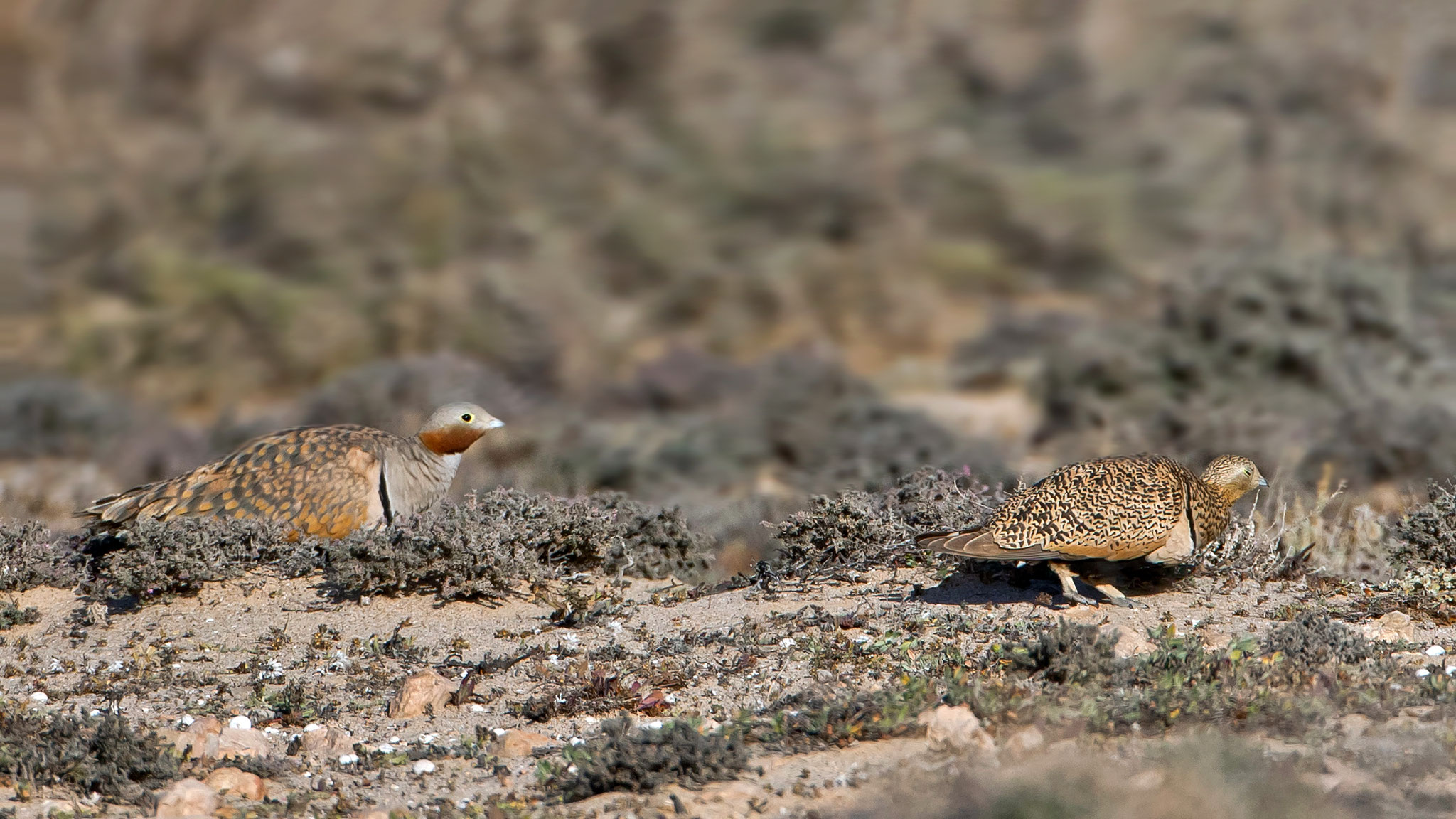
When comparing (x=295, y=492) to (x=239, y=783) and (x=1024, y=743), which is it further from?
(x=1024, y=743)

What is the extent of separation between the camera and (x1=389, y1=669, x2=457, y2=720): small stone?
2990 millimetres

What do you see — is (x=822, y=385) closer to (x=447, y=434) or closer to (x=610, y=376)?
(x=610, y=376)

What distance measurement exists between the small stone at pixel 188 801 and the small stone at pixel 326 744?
41 cm

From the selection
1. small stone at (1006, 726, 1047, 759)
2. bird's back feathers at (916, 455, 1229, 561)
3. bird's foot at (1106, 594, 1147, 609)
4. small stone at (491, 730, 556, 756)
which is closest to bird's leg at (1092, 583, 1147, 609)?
bird's foot at (1106, 594, 1147, 609)

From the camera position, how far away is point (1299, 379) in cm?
256

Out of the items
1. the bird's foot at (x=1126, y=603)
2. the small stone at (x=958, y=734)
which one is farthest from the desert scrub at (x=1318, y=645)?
the small stone at (x=958, y=734)

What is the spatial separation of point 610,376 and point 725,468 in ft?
2.80

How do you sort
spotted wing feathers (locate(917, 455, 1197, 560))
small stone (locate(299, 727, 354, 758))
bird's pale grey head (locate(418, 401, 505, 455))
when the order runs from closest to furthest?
small stone (locate(299, 727, 354, 758)), spotted wing feathers (locate(917, 455, 1197, 560)), bird's pale grey head (locate(418, 401, 505, 455))

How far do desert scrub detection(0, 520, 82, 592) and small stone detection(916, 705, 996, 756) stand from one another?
2.92 m

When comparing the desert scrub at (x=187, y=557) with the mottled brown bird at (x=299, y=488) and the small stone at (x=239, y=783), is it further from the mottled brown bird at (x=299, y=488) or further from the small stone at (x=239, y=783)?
the small stone at (x=239, y=783)

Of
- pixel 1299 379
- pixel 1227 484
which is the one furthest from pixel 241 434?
pixel 1299 379

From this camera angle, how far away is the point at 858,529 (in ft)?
13.4

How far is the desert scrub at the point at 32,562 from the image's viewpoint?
161 inches

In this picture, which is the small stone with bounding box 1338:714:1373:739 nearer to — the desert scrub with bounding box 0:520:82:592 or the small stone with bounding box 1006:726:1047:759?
the small stone with bounding box 1006:726:1047:759
